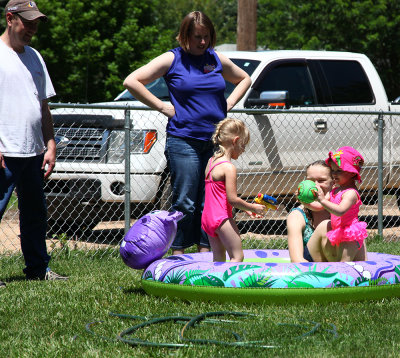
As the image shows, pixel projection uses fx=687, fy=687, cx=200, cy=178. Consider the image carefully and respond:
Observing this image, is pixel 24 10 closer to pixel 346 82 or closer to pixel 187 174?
pixel 187 174

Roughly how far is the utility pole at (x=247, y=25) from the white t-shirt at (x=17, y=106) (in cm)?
687

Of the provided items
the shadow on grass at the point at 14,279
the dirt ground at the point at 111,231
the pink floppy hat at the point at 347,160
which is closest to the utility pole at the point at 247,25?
the dirt ground at the point at 111,231

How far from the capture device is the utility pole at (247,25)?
11.3 m

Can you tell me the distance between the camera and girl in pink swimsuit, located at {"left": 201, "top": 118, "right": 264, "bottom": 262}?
4.82 metres

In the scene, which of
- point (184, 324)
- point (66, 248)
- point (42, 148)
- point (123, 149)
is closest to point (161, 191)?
point (123, 149)

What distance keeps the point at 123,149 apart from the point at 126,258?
222 centimetres

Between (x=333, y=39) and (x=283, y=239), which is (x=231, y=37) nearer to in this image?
(x=333, y=39)

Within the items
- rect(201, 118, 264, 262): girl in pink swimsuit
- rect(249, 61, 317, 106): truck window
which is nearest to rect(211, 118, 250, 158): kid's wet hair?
rect(201, 118, 264, 262): girl in pink swimsuit

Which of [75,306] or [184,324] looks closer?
[184,324]

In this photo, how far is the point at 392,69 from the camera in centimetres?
2197

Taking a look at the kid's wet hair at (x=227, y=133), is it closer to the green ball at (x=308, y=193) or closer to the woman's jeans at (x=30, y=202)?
the green ball at (x=308, y=193)

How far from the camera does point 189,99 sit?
5168 mm

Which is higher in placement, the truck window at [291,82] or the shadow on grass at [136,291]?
the truck window at [291,82]

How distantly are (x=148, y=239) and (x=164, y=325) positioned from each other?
1032 mm
